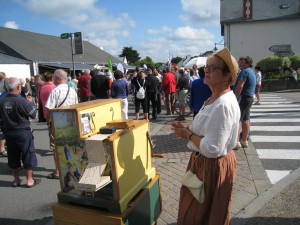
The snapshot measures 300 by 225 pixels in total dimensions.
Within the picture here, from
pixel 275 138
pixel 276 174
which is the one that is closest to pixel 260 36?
pixel 275 138

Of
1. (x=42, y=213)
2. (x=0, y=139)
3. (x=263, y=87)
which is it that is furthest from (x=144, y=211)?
(x=263, y=87)

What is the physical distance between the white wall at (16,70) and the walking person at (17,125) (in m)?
23.2

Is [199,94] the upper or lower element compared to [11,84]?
lower

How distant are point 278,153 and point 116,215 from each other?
185 inches

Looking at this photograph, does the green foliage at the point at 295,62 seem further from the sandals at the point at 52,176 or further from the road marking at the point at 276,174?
the sandals at the point at 52,176

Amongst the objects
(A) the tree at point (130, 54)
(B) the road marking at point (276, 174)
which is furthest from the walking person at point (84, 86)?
(A) the tree at point (130, 54)

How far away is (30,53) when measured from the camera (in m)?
33.7

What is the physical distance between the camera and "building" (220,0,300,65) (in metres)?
36.5

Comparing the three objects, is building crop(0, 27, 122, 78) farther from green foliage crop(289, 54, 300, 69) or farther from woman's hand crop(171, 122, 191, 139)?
woman's hand crop(171, 122, 191, 139)

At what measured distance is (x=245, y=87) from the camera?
5895mm

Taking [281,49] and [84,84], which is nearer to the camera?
[84,84]

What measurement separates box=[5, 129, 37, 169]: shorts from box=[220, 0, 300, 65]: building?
1414 inches

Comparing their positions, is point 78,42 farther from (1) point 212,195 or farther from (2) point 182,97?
(1) point 212,195

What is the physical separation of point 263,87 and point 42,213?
19444 millimetres
